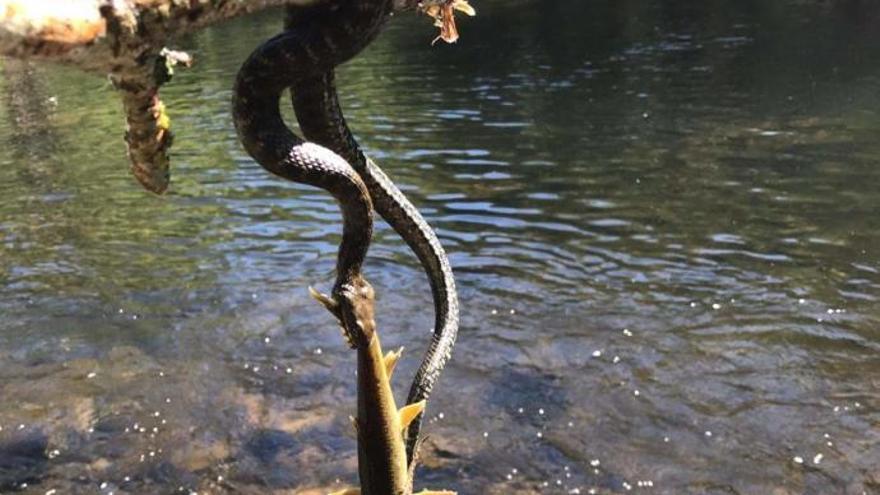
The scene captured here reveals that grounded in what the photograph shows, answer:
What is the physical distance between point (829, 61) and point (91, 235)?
22.0 metres

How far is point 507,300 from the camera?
12617 mm

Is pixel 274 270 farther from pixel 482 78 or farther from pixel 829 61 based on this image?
pixel 829 61

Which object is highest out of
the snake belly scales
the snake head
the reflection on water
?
the snake belly scales

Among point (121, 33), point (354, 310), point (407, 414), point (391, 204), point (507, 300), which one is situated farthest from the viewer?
point (507, 300)

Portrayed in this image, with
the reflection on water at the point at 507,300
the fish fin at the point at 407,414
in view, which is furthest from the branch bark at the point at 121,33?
the reflection on water at the point at 507,300

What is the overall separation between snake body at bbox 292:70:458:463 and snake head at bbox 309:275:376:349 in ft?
2.25

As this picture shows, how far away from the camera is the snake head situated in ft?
11.3

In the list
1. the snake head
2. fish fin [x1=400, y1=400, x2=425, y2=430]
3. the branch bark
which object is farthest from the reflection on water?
the branch bark

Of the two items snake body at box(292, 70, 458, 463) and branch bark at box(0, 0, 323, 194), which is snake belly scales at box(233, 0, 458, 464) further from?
branch bark at box(0, 0, 323, 194)

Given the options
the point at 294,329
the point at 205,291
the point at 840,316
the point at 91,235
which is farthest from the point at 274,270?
the point at 840,316

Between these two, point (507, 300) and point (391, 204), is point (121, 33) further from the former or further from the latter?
point (507, 300)

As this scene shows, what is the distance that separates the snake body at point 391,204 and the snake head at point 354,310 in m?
0.69

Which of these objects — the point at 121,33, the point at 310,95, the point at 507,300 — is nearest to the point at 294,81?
the point at 310,95

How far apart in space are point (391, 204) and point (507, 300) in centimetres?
859
